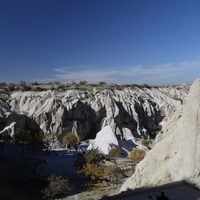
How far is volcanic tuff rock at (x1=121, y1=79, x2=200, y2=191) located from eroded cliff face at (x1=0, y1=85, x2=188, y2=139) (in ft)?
167

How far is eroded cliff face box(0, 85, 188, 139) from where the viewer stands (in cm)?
6738

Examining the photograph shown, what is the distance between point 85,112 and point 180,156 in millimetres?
62023

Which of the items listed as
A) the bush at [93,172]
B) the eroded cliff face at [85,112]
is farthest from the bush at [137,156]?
the eroded cliff face at [85,112]

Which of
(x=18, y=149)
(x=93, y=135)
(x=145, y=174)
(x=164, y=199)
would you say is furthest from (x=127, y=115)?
(x=164, y=199)

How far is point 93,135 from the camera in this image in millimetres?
75750

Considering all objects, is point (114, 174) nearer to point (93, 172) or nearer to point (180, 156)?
point (93, 172)

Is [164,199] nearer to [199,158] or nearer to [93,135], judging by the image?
[199,158]

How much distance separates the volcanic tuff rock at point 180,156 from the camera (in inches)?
464

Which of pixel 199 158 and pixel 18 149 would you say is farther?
pixel 18 149

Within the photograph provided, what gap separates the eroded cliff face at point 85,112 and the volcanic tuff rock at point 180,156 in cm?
5087

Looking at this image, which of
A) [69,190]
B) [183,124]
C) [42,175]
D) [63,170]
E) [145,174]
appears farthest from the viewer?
[63,170]

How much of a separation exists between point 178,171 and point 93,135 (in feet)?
210

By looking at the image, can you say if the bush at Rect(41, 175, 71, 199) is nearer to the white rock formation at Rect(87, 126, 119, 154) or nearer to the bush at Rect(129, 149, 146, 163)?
the bush at Rect(129, 149, 146, 163)

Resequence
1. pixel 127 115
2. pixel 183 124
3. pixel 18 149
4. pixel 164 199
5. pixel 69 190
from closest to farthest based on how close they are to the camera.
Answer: pixel 164 199, pixel 183 124, pixel 69 190, pixel 18 149, pixel 127 115
